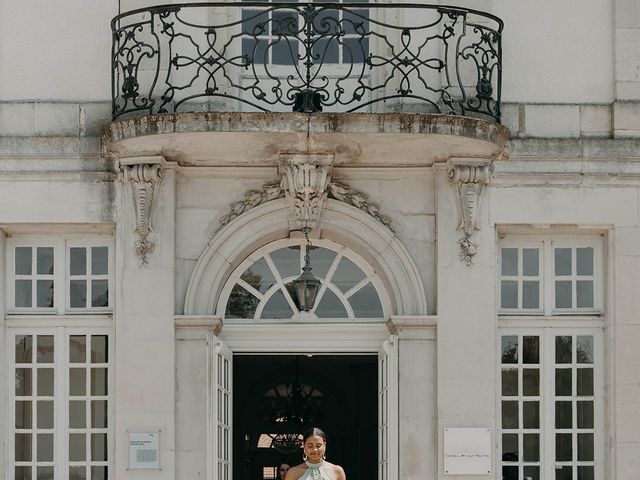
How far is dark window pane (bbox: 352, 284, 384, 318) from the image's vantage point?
1523 centimetres

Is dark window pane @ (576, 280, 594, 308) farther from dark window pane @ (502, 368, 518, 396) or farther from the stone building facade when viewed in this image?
dark window pane @ (502, 368, 518, 396)

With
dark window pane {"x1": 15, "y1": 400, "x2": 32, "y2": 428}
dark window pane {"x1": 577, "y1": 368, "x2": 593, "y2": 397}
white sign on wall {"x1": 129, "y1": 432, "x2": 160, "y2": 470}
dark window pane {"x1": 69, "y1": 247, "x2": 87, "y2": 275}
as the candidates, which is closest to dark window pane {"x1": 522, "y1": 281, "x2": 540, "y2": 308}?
dark window pane {"x1": 577, "y1": 368, "x2": 593, "y2": 397}

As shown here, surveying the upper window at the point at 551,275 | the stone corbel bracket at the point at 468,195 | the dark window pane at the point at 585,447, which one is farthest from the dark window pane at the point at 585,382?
the stone corbel bracket at the point at 468,195

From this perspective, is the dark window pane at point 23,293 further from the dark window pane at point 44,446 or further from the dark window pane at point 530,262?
the dark window pane at point 530,262

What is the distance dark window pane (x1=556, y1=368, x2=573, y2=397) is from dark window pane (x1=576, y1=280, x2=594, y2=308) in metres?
0.56

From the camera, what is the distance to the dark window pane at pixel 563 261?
49.4 feet

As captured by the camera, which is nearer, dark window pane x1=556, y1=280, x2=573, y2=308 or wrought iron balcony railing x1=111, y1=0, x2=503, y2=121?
wrought iron balcony railing x1=111, y1=0, x2=503, y2=121

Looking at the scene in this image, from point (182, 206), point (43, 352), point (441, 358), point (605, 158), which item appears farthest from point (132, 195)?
point (605, 158)

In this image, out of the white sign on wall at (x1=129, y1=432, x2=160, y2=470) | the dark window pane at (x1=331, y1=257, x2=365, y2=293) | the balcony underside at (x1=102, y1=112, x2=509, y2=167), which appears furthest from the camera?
the dark window pane at (x1=331, y1=257, x2=365, y2=293)

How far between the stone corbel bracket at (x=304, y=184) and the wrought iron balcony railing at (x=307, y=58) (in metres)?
0.46

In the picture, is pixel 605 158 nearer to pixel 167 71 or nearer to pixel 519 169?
pixel 519 169

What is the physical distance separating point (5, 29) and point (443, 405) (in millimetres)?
4741

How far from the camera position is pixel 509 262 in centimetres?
1505

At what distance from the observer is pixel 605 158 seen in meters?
14.7
